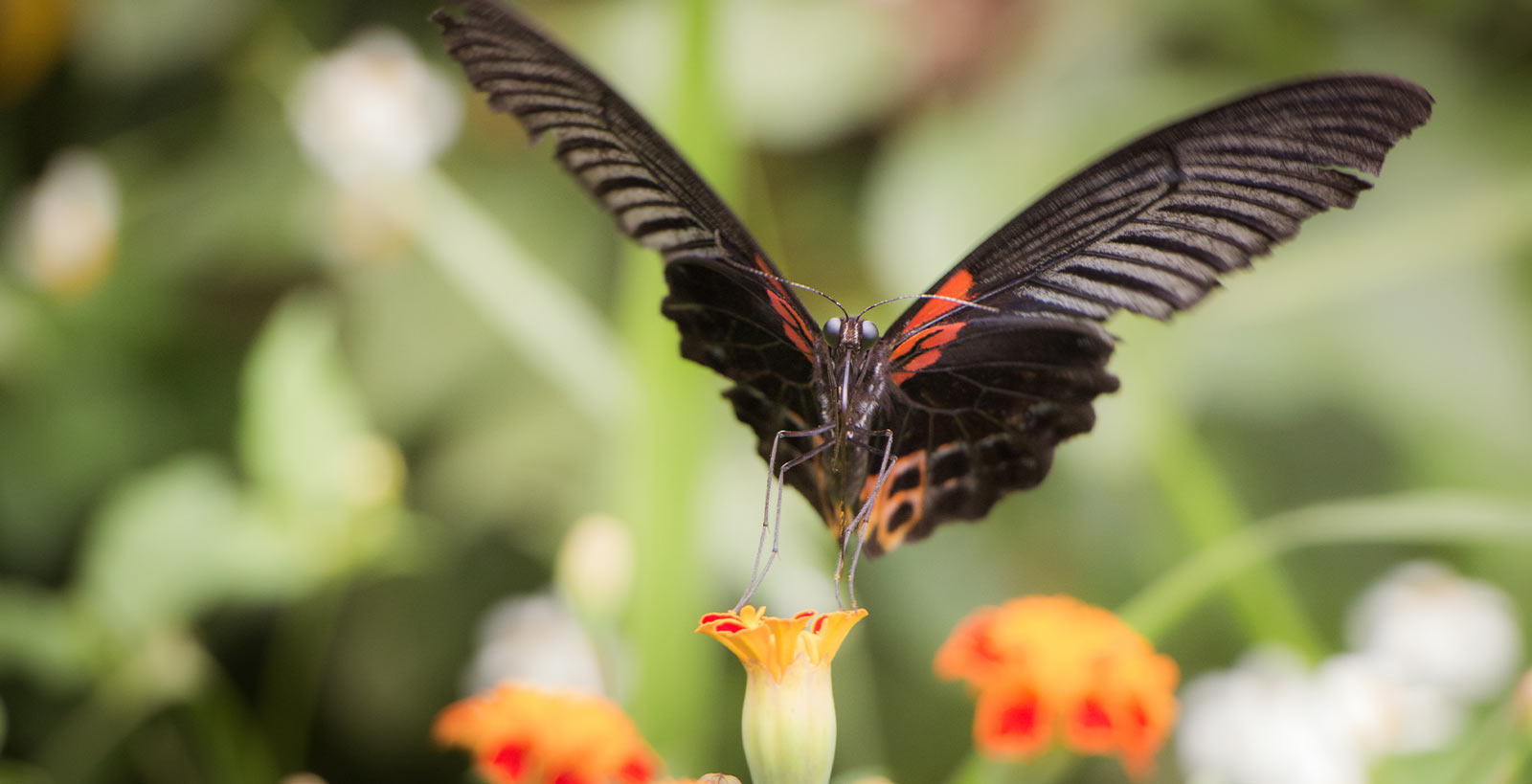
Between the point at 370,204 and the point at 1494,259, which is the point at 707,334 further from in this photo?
the point at 1494,259

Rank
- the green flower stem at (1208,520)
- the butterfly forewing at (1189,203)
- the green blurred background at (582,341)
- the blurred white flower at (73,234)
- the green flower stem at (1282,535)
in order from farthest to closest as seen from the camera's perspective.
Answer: the blurred white flower at (73,234), the green blurred background at (582,341), the green flower stem at (1208,520), the green flower stem at (1282,535), the butterfly forewing at (1189,203)

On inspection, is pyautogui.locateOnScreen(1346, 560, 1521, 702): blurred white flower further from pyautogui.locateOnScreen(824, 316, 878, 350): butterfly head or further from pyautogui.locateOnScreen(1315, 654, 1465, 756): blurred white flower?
pyautogui.locateOnScreen(824, 316, 878, 350): butterfly head

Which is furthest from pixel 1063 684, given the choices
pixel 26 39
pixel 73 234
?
pixel 26 39

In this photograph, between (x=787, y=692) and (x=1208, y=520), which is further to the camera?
(x=1208, y=520)

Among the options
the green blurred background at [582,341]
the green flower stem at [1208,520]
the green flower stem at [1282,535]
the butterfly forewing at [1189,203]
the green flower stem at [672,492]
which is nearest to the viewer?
the butterfly forewing at [1189,203]

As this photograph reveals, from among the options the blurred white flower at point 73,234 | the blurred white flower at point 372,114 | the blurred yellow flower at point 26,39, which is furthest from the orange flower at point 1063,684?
the blurred yellow flower at point 26,39

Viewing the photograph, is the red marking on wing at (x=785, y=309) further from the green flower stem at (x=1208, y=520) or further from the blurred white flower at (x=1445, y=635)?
the blurred white flower at (x=1445, y=635)

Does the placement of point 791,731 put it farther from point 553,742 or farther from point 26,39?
point 26,39
